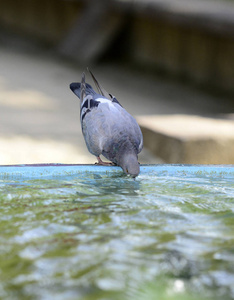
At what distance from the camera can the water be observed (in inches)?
43.8

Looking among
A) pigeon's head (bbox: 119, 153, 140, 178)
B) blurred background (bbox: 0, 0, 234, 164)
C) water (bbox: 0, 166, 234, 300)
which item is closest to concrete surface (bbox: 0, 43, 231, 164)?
blurred background (bbox: 0, 0, 234, 164)

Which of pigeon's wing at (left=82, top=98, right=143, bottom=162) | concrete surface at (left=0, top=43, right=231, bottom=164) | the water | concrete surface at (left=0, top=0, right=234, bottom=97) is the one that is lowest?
the water

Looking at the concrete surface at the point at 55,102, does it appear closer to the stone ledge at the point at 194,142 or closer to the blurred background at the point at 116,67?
the blurred background at the point at 116,67

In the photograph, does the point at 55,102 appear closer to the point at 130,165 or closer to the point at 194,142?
the point at 194,142

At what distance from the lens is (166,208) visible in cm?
173

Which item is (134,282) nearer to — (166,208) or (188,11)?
(166,208)

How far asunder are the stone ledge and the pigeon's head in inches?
44.8

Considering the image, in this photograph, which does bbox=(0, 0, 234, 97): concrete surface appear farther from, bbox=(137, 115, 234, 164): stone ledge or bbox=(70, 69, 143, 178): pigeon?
bbox=(70, 69, 143, 178): pigeon

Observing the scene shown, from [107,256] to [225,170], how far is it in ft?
3.91

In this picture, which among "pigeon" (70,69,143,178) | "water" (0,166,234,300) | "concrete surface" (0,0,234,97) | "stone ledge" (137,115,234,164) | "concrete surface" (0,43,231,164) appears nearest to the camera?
"water" (0,166,234,300)

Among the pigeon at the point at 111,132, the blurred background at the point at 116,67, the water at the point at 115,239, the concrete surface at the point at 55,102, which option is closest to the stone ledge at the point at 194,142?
the blurred background at the point at 116,67

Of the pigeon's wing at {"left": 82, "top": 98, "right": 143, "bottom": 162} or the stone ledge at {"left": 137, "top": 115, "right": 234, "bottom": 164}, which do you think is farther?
the stone ledge at {"left": 137, "top": 115, "right": 234, "bottom": 164}

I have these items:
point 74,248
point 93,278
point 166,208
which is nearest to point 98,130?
point 166,208

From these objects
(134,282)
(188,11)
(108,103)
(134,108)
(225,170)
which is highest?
(188,11)
